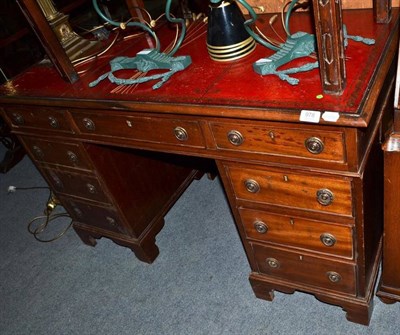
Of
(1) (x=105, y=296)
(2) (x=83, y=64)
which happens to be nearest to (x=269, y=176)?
(2) (x=83, y=64)

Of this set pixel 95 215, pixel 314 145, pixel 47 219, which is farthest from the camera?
pixel 47 219

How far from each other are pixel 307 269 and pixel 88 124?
3.44 ft

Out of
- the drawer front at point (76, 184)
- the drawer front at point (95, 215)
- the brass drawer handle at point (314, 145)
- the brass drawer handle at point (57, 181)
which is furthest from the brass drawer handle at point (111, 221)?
the brass drawer handle at point (314, 145)

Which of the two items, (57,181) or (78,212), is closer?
(57,181)

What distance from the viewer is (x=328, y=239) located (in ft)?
4.50

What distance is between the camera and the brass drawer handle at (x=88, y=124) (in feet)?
5.19

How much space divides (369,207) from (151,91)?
0.85 metres

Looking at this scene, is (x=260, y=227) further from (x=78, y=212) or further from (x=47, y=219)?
(x=47, y=219)

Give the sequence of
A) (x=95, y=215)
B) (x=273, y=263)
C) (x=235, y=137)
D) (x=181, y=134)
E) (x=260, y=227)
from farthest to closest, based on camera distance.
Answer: (x=95, y=215) < (x=273, y=263) < (x=260, y=227) < (x=181, y=134) < (x=235, y=137)

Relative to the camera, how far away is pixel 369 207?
1355 millimetres

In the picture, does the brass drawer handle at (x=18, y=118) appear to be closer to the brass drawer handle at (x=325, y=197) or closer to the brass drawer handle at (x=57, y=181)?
the brass drawer handle at (x=57, y=181)

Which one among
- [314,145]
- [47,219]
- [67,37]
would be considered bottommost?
[47,219]

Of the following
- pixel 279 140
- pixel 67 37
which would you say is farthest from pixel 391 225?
pixel 67 37

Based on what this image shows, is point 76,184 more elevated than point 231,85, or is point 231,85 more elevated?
point 231,85
